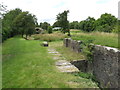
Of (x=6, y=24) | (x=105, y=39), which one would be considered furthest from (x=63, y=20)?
(x=105, y=39)

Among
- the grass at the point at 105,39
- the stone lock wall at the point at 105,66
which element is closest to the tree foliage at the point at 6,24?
the grass at the point at 105,39

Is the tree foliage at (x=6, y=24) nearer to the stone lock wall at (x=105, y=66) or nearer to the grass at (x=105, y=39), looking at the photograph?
the grass at (x=105, y=39)

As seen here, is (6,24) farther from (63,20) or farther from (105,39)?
(63,20)

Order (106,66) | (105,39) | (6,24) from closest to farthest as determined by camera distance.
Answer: (106,66) → (105,39) → (6,24)

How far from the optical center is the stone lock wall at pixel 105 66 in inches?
140

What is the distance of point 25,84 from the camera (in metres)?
2.85

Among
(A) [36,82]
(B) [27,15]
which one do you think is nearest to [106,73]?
(A) [36,82]

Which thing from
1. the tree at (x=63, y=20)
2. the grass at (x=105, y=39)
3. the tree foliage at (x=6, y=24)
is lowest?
the grass at (x=105, y=39)

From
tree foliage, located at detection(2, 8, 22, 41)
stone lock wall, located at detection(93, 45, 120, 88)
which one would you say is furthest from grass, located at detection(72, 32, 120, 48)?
tree foliage, located at detection(2, 8, 22, 41)

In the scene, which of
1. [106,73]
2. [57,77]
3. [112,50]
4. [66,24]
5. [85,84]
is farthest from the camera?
[66,24]

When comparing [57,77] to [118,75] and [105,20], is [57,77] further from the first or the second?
[105,20]

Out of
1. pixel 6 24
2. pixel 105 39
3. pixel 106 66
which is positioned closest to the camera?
pixel 106 66

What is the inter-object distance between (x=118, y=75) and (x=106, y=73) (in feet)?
2.19

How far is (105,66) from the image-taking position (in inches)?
165
